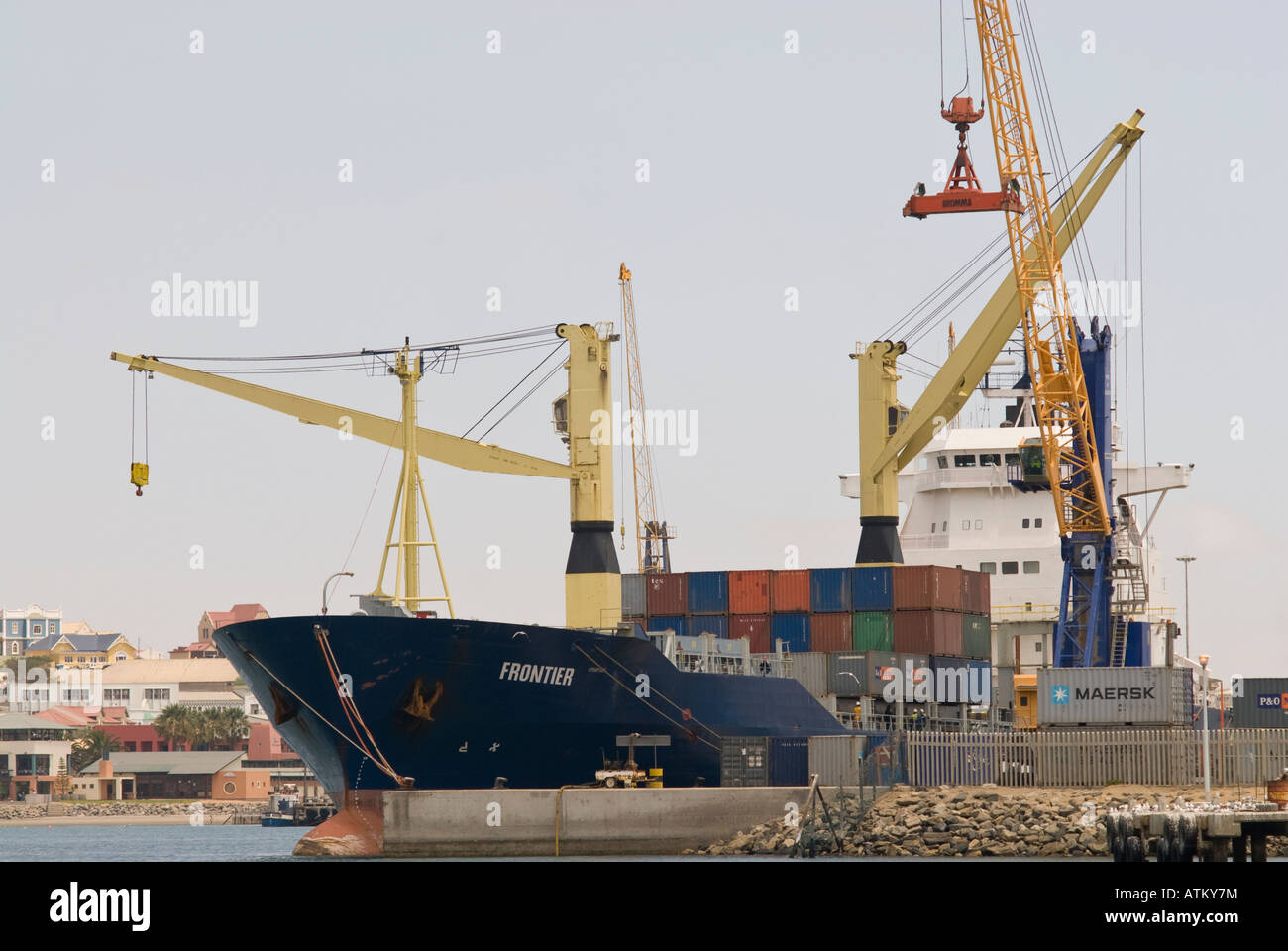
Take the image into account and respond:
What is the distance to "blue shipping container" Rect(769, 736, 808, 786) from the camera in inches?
2110

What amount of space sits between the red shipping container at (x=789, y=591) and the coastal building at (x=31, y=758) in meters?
A: 109

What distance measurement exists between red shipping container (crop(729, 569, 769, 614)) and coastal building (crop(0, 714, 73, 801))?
107915mm

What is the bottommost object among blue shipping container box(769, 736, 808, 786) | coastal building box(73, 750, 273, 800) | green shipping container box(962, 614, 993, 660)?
coastal building box(73, 750, 273, 800)

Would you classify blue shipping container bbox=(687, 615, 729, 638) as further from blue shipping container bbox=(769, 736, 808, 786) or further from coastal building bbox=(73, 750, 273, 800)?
coastal building bbox=(73, 750, 273, 800)

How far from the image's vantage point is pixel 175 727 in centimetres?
16825

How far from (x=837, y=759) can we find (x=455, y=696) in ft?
31.9

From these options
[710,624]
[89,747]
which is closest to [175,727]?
[89,747]

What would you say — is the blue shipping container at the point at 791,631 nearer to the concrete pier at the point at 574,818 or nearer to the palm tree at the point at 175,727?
the concrete pier at the point at 574,818

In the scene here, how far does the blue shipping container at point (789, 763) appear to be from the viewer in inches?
2110

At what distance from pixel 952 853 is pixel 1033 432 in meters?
33.8

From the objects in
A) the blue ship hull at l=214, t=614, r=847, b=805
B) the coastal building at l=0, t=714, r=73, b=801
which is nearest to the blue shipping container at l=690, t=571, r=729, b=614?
the blue ship hull at l=214, t=614, r=847, b=805
